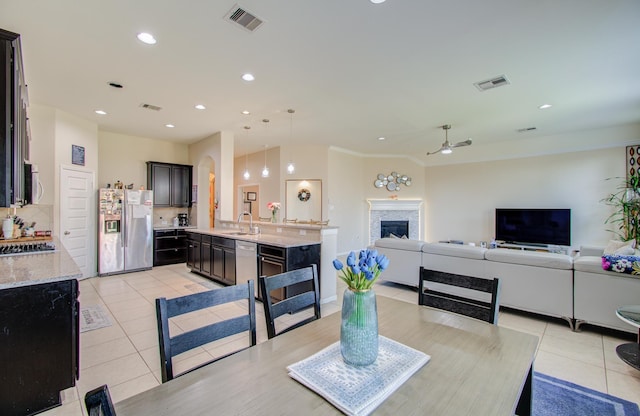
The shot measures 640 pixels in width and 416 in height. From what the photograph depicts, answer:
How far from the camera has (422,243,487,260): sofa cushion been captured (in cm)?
394

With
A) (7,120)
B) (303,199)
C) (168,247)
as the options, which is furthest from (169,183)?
(7,120)

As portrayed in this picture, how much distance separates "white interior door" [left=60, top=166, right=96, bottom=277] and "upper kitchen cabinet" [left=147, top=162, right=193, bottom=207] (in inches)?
48.0

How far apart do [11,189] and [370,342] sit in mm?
2915

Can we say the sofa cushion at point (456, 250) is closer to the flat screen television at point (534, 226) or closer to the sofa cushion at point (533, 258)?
the sofa cushion at point (533, 258)

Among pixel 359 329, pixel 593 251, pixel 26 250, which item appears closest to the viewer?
pixel 359 329

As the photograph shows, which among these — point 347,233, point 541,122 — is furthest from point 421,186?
point 541,122

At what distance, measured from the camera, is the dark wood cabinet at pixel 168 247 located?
6380 millimetres

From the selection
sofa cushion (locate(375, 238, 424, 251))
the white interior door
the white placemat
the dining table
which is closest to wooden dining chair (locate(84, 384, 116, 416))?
the dining table

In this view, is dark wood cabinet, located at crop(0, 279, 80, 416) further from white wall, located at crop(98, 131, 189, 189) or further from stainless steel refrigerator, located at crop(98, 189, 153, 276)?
white wall, located at crop(98, 131, 189, 189)

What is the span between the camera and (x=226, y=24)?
8.23 feet

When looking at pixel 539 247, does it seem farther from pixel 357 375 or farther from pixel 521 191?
pixel 357 375

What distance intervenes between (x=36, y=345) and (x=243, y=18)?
2917 millimetres

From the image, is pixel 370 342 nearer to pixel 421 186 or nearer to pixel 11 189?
pixel 11 189

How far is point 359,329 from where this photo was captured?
115 centimetres
